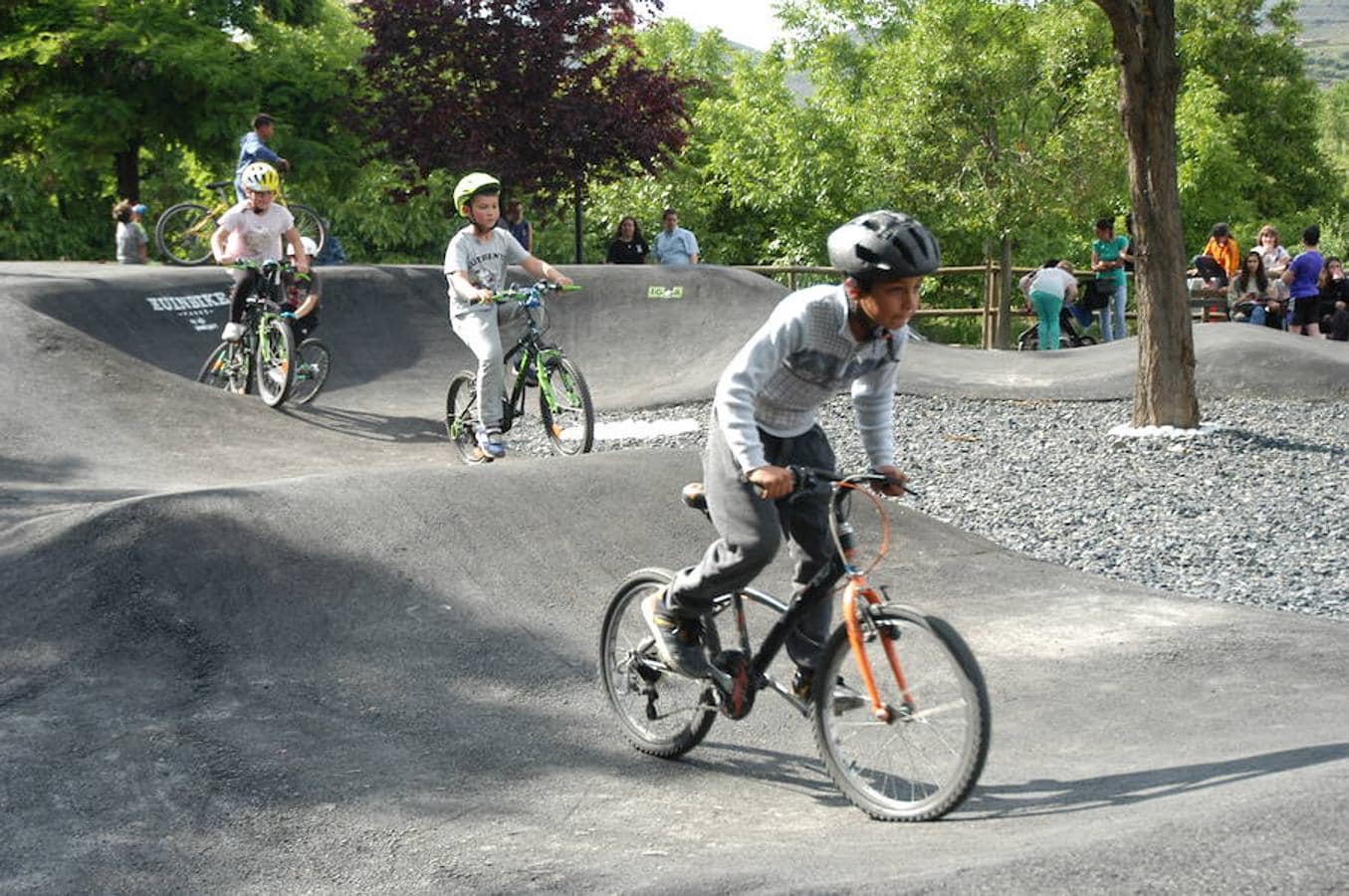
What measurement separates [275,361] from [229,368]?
33.4 inches

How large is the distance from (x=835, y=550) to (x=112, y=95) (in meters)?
23.6

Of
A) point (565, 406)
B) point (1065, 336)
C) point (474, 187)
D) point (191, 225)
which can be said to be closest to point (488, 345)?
point (565, 406)

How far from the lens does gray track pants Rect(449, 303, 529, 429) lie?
33.0ft

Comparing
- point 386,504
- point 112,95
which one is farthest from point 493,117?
point 386,504

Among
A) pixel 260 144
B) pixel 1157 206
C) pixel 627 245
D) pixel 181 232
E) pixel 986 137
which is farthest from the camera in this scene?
pixel 986 137

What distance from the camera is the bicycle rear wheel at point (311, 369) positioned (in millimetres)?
13273

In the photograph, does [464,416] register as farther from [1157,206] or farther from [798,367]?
[798,367]

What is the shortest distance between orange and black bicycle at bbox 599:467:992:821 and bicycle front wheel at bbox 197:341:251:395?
368 inches

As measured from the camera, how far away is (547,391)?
10.4 metres

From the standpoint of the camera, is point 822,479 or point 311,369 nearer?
point 822,479

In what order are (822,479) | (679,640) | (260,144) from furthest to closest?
(260,144), (679,640), (822,479)

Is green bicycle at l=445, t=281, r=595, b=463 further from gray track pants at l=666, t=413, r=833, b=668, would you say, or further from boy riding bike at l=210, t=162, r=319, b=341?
gray track pants at l=666, t=413, r=833, b=668

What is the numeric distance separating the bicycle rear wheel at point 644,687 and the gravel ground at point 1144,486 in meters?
3.77

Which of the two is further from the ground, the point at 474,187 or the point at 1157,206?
the point at 474,187
